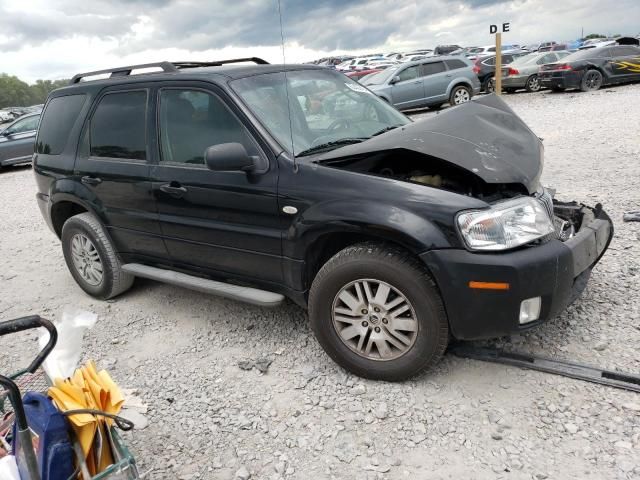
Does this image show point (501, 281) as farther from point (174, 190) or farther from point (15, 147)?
point (15, 147)

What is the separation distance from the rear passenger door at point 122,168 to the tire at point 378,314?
158cm

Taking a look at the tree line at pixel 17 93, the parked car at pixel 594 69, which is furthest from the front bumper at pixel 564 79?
the tree line at pixel 17 93

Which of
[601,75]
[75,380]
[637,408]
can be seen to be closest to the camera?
[75,380]

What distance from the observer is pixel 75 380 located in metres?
2.17

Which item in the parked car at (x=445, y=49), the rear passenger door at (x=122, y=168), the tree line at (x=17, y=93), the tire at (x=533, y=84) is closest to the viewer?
the rear passenger door at (x=122, y=168)

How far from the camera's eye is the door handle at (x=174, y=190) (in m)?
3.71

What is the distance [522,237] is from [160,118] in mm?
2629

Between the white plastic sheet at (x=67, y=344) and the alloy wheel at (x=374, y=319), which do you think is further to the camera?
the alloy wheel at (x=374, y=319)

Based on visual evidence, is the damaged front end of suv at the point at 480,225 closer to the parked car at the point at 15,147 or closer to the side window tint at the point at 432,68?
the side window tint at the point at 432,68

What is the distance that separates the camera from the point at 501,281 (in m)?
2.68

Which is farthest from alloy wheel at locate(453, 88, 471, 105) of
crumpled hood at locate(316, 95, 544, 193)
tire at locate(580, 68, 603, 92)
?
crumpled hood at locate(316, 95, 544, 193)

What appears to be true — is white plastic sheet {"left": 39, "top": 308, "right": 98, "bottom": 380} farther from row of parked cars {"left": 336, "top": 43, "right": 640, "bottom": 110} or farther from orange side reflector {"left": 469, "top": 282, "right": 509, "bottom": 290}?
row of parked cars {"left": 336, "top": 43, "right": 640, "bottom": 110}

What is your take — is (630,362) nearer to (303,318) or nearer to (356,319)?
(356,319)

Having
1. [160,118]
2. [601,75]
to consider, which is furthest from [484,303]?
[601,75]
